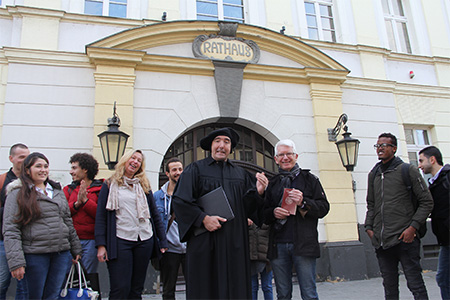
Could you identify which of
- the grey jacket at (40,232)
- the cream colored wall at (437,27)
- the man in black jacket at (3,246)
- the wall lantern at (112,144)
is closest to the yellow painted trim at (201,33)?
the wall lantern at (112,144)

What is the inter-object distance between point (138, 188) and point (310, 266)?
1771 mm

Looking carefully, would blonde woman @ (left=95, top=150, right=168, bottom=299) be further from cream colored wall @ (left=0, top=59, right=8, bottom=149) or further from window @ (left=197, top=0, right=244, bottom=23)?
window @ (left=197, top=0, right=244, bottom=23)

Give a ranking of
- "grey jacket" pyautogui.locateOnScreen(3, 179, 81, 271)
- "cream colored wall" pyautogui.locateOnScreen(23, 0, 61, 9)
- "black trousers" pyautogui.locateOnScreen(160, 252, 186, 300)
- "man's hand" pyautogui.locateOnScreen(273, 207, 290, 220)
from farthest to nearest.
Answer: "cream colored wall" pyautogui.locateOnScreen(23, 0, 61, 9)
"black trousers" pyautogui.locateOnScreen(160, 252, 186, 300)
"man's hand" pyautogui.locateOnScreen(273, 207, 290, 220)
"grey jacket" pyautogui.locateOnScreen(3, 179, 81, 271)

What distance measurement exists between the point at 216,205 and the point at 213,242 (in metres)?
0.30

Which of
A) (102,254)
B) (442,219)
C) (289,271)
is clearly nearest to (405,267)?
(442,219)

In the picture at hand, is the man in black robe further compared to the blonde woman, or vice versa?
the blonde woman

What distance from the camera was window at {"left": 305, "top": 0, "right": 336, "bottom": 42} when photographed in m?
7.74

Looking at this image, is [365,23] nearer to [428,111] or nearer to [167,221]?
[428,111]

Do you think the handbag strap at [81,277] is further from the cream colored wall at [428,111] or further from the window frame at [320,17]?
the cream colored wall at [428,111]

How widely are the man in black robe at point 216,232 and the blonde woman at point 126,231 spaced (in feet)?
1.92

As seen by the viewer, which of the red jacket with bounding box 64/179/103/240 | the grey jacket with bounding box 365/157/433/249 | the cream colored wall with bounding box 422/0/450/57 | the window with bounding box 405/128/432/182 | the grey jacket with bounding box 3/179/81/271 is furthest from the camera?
the cream colored wall with bounding box 422/0/450/57

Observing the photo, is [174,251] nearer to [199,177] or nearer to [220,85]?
[199,177]

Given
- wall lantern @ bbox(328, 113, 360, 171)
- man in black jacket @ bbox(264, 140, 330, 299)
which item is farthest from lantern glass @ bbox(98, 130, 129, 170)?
wall lantern @ bbox(328, 113, 360, 171)

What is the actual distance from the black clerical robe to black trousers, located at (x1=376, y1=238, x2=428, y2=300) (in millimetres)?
1489
